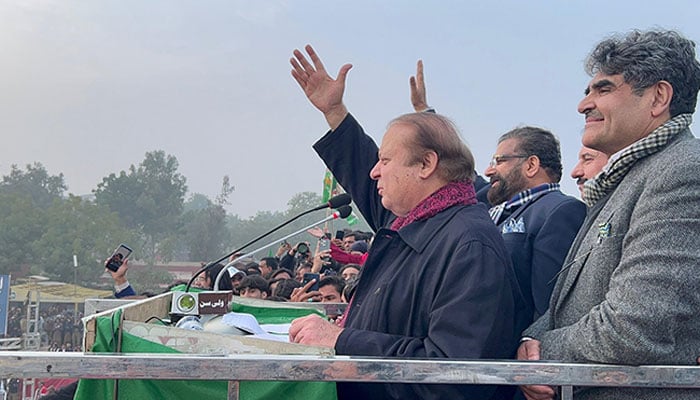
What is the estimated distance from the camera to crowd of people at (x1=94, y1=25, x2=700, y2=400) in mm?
2143

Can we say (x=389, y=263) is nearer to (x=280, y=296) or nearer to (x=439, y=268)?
(x=439, y=268)

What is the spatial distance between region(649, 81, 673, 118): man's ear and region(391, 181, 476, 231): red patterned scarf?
2.37 ft

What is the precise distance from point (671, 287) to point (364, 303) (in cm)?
107

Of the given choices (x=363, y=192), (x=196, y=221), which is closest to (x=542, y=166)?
(x=363, y=192)

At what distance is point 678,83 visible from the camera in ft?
8.33

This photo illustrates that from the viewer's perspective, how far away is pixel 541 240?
11.4ft

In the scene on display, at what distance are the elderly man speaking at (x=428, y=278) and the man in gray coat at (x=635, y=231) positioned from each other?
0.23 m

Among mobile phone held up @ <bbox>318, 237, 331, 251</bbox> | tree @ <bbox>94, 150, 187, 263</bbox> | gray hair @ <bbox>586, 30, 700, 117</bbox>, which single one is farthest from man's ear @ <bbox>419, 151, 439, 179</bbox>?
tree @ <bbox>94, 150, 187, 263</bbox>

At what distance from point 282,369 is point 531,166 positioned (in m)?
2.73

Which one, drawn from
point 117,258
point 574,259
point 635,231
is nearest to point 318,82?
point 574,259

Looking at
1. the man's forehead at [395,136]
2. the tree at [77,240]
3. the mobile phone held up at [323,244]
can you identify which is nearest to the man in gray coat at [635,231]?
the man's forehead at [395,136]

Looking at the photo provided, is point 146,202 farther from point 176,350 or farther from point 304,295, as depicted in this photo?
point 176,350

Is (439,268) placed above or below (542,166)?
below

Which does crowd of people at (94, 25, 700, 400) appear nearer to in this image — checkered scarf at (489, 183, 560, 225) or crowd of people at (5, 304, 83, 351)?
checkered scarf at (489, 183, 560, 225)
